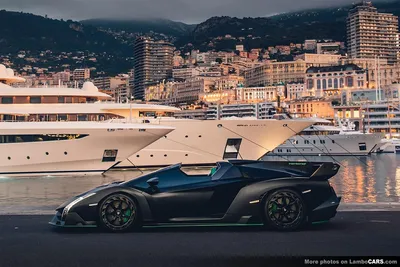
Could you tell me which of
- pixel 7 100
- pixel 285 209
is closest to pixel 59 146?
pixel 7 100

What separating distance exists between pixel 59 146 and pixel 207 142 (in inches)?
418

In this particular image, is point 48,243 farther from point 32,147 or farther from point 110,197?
point 32,147

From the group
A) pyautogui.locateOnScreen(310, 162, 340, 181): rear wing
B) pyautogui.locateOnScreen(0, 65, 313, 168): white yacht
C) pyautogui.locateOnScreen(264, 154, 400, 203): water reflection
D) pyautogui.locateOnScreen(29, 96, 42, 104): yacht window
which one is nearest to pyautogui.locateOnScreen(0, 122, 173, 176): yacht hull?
pyautogui.locateOnScreen(0, 65, 313, 168): white yacht

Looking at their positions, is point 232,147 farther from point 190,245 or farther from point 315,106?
point 315,106

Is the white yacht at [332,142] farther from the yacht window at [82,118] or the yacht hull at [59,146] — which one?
the yacht hull at [59,146]

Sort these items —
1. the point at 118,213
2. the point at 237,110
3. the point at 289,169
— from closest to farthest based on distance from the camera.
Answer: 1. the point at 118,213
2. the point at 289,169
3. the point at 237,110

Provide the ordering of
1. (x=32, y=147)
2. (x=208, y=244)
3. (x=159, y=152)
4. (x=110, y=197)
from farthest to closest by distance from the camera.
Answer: (x=159, y=152), (x=32, y=147), (x=110, y=197), (x=208, y=244)

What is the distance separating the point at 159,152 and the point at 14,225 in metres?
32.4

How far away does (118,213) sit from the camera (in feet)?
26.1

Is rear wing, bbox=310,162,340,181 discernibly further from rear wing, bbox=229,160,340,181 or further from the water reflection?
the water reflection

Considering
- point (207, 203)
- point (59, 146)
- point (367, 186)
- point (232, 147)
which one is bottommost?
point (367, 186)

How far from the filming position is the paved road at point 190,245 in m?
6.02

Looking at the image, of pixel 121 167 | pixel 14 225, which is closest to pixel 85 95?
pixel 121 167

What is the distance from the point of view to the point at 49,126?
3578cm
